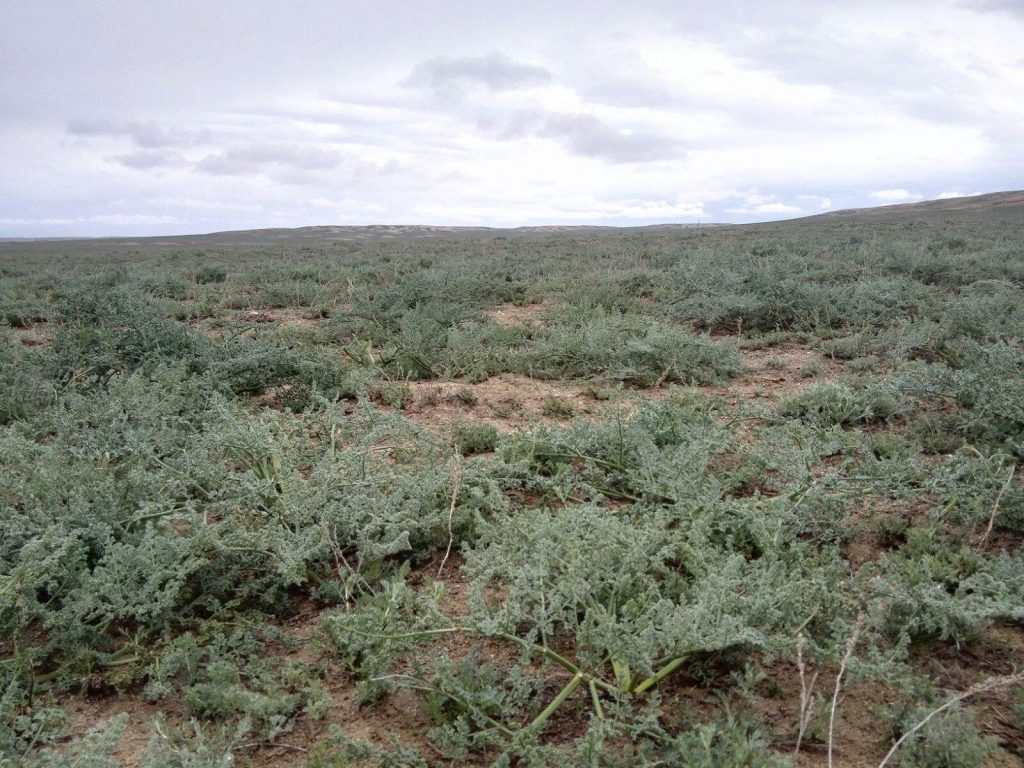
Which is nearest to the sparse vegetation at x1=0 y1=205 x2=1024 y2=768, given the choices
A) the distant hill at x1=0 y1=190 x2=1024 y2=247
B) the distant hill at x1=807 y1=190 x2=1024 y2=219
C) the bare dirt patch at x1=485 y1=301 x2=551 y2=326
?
the bare dirt patch at x1=485 y1=301 x2=551 y2=326

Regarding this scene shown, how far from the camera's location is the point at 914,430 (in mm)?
4172

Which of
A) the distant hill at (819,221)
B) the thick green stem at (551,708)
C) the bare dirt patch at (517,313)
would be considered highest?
the distant hill at (819,221)

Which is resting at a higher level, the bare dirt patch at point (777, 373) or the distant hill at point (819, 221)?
the distant hill at point (819, 221)

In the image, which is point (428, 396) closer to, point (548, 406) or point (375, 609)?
point (548, 406)

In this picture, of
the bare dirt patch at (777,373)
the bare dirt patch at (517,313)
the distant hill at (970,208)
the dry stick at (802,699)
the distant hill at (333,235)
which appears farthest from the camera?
the distant hill at (333,235)

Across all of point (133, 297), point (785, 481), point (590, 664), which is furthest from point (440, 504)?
point (133, 297)

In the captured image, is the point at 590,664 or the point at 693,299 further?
the point at 693,299

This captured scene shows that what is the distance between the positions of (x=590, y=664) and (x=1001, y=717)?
1.17 m

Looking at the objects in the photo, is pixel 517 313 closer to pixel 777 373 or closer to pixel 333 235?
pixel 777 373

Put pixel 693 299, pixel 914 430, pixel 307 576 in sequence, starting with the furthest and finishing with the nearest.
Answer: pixel 693 299, pixel 914 430, pixel 307 576

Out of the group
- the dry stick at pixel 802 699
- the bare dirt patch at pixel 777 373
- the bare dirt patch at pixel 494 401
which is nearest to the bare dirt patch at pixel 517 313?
the bare dirt patch at pixel 494 401

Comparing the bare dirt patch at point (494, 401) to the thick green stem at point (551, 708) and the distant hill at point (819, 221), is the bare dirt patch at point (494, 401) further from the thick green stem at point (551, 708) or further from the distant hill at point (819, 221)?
the distant hill at point (819, 221)

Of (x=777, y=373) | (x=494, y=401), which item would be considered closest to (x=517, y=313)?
(x=777, y=373)

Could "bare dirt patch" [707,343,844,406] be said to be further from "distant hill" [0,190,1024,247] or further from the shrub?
"distant hill" [0,190,1024,247]
